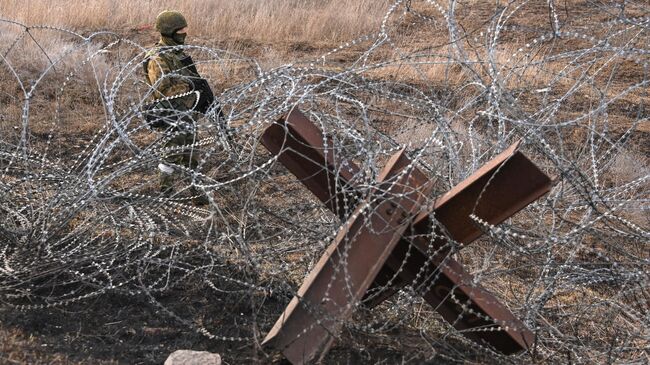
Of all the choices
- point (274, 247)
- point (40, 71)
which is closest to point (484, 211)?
point (274, 247)

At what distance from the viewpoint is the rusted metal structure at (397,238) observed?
365 cm

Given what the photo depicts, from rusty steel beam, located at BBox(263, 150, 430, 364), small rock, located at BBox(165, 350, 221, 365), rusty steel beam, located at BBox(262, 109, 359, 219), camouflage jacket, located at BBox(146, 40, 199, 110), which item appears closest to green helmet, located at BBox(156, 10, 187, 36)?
camouflage jacket, located at BBox(146, 40, 199, 110)

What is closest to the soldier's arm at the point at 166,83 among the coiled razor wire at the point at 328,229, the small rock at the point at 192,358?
the coiled razor wire at the point at 328,229

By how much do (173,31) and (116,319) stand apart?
10.7ft

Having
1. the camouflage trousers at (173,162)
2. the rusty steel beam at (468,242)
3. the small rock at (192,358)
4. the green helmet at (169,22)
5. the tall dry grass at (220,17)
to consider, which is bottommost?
the tall dry grass at (220,17)

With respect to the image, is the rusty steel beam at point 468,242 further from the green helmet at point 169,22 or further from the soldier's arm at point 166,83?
the green helmet at point 169,22

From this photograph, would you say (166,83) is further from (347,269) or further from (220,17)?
(220,17)

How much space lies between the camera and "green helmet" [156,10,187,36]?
6.91 m

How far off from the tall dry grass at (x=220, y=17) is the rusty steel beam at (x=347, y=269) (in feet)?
29.7

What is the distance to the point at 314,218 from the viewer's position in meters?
5.48

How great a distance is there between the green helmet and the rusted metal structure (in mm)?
3256

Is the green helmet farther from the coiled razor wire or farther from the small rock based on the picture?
the small rock

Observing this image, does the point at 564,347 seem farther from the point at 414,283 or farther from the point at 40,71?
the point at 40,71

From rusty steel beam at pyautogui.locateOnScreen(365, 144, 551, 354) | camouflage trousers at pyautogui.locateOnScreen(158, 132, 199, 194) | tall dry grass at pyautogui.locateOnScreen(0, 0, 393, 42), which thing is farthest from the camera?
tall dry grass at pyautogui.locateOnScreen(0, 0, 393, 42)
